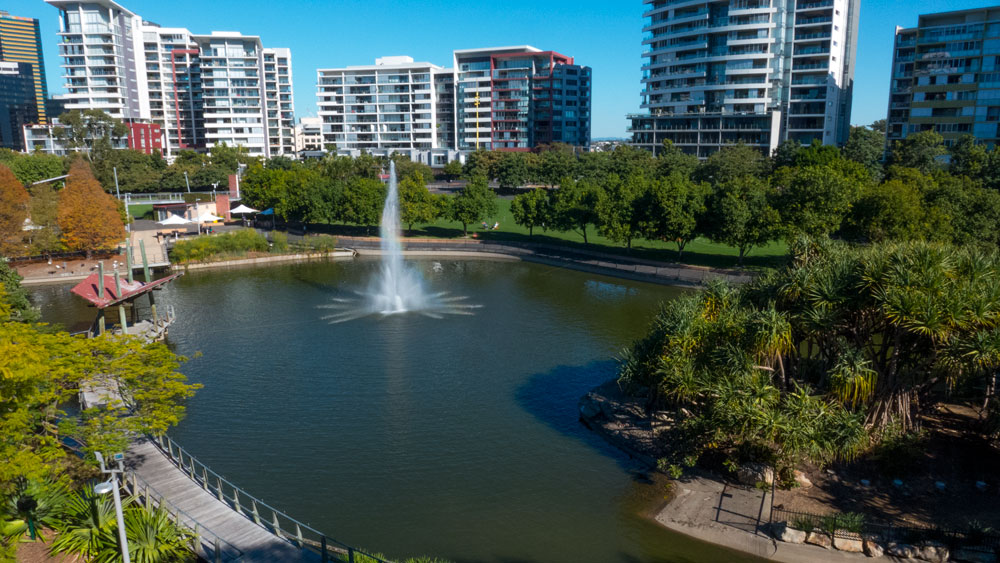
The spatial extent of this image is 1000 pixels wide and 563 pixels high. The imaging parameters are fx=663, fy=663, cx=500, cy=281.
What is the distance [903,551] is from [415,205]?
191 ft

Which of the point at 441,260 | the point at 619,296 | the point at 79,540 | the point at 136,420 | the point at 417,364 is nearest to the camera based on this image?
the point at 79,540

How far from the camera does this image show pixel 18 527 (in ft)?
57.3

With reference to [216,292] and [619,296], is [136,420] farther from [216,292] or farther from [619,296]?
[619,296]

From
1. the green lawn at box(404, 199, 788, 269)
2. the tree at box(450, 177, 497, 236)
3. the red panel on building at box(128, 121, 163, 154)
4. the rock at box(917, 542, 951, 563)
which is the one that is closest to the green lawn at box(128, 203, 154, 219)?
the green lawn at box(404, 199, 788, 269)

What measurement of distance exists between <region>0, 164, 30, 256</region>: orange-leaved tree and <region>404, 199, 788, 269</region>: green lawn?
116ft

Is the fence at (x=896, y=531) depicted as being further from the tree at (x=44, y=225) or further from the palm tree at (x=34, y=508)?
the tree at (x=44, y=225)

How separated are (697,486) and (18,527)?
19800mm

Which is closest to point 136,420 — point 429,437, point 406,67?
point 429,437

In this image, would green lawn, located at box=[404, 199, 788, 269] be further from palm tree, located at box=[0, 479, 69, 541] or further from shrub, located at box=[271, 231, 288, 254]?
palm tree, located at box=[0, 479, 69, 541]

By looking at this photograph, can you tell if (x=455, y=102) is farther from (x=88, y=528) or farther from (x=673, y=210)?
(x=88, y=528)

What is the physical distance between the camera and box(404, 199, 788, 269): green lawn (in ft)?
188

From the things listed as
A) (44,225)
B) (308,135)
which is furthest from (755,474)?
(308,135)

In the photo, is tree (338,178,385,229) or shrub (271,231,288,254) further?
tree (338,178,385,229)

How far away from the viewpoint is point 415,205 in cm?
7038
